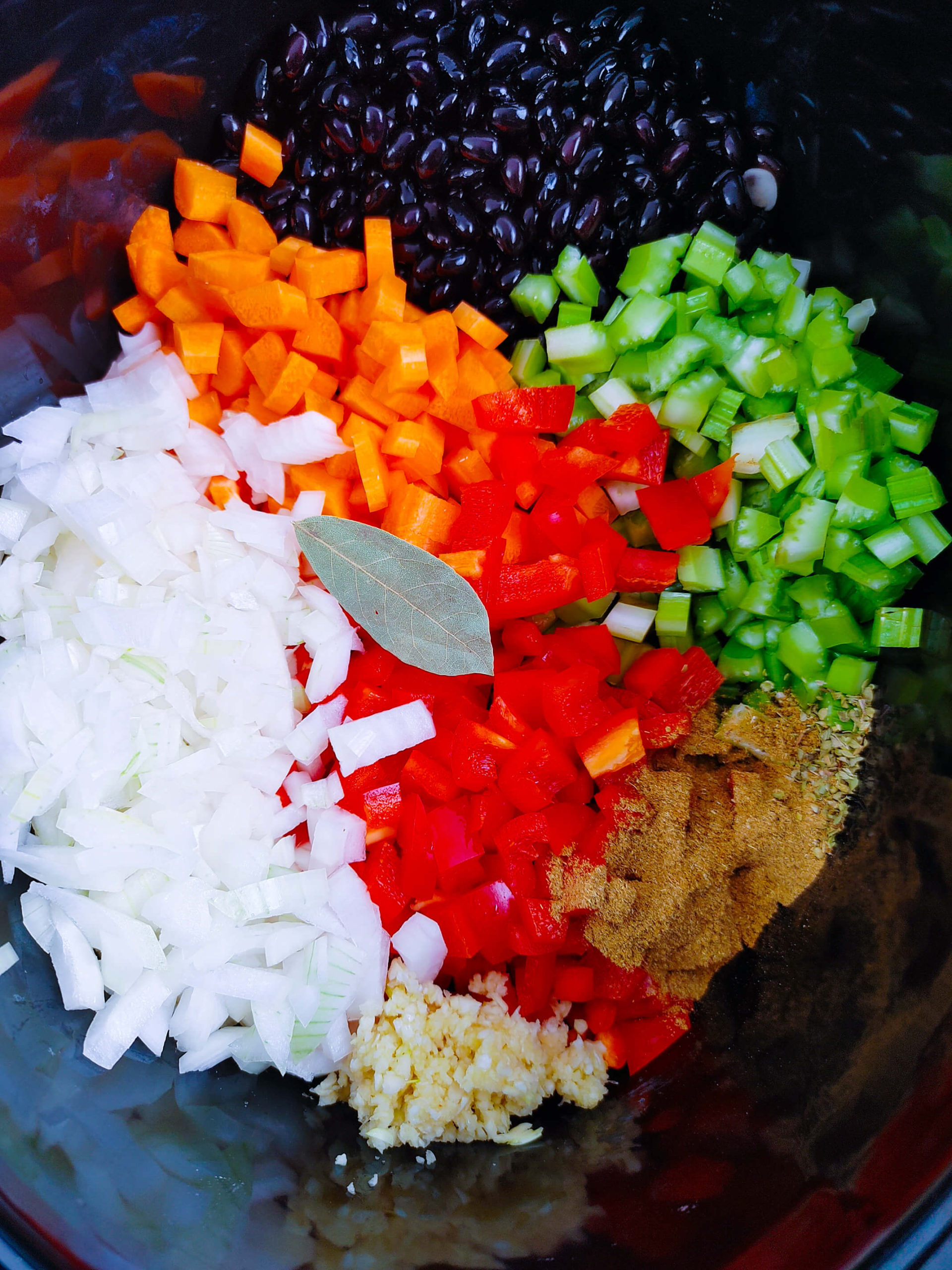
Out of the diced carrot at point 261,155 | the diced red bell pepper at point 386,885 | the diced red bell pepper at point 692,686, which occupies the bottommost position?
the diced red bell pepper at point 386,885

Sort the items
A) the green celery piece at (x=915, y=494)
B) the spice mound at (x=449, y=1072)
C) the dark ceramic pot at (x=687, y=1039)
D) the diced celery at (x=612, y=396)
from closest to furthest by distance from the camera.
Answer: the dark ceramic pot at (x=687, y=1039) < the spice mound at (x=449, y=1072) < the green celery piece at (x=915, y=494) < the diced celery at (x=612, y=396)

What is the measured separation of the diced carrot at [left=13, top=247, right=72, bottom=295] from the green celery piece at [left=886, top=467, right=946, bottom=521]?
1.46 metres

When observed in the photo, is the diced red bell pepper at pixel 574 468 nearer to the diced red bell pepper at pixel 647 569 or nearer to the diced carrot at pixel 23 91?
the diced red bell pepper at pixel 647 569

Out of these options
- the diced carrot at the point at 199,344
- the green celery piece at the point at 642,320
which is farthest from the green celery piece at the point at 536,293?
the diced carrot at the point at 199,344

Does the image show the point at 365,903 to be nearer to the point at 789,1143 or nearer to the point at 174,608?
the point at 174,608

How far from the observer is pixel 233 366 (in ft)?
4.83

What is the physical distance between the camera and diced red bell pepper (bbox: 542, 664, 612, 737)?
136cm

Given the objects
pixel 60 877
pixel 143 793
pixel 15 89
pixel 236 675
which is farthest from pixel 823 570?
pixel 15 89

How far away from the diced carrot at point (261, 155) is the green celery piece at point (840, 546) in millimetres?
1160

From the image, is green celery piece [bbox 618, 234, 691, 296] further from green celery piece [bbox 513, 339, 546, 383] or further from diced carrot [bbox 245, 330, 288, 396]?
diced carrot [bbox 245, 330, 288, 396]

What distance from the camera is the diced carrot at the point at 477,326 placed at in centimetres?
150

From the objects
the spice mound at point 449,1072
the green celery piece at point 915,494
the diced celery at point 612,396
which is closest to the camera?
the spice mound at point 449,1072

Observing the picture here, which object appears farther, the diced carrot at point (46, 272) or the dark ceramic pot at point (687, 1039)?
the diced carrot at point (46, 272)

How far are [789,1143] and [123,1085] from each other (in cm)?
101
